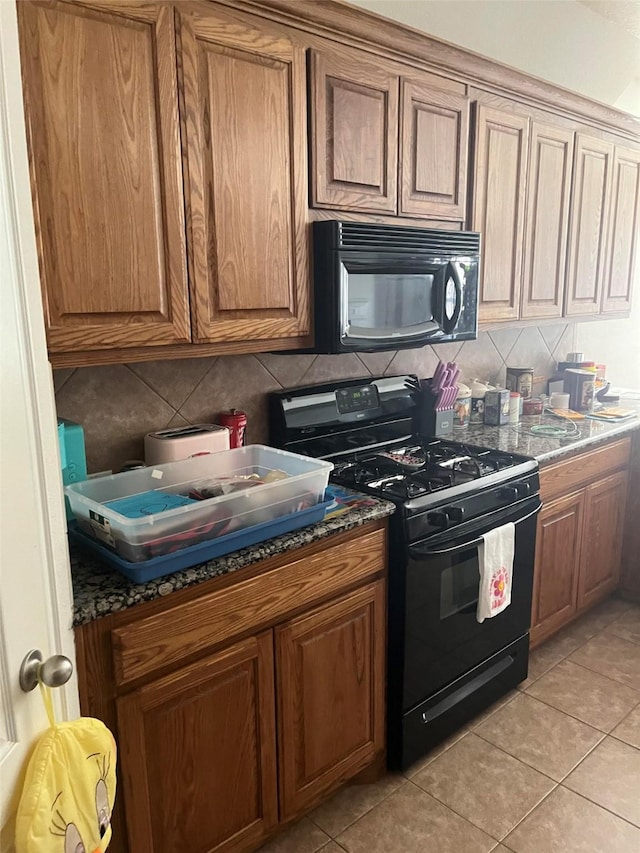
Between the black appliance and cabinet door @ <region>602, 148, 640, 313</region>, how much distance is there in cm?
138

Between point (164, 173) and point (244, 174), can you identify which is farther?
point (244, 174)

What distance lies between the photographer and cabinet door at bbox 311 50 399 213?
5.96ft

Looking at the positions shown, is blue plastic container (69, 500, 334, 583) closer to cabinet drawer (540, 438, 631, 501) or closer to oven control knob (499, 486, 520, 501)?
oven control knob (499, 486, 520, 501)

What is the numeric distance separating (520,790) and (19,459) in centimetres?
181

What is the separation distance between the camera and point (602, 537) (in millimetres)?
2865

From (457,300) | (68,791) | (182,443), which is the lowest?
(68,791)

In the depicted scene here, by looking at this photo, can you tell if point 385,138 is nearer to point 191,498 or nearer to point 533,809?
point 191,498

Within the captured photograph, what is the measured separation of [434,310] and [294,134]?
2.45 feet

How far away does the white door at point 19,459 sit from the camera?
896 mm

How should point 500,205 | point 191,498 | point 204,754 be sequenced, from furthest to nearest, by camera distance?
1. point 500,205
2. point 191,498
3. point 204,754

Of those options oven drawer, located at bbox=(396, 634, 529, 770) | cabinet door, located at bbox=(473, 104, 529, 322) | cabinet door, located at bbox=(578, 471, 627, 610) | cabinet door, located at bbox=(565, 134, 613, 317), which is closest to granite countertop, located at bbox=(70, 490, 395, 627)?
oven drawer, located at bbox=(396, 634, 529, 770)

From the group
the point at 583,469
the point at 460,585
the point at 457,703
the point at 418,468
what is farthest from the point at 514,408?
the point at 457,703

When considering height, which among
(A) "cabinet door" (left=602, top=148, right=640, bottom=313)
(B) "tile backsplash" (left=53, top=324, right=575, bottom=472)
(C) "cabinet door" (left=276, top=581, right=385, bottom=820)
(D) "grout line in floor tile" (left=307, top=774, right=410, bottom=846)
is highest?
(A) "cabinet door" (left=602, top=148, right=640, bottom=313)

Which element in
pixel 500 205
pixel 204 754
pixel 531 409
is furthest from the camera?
pixel 531 409
